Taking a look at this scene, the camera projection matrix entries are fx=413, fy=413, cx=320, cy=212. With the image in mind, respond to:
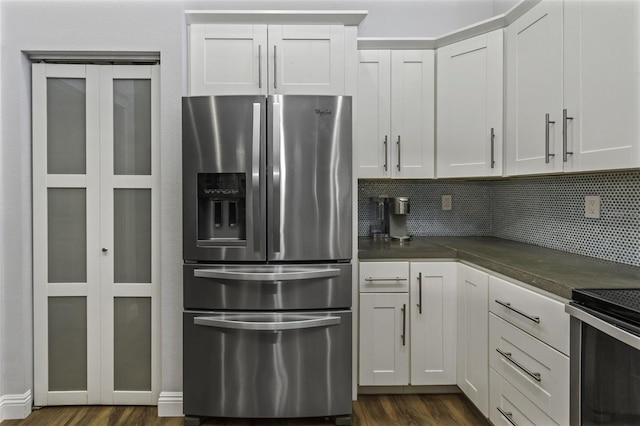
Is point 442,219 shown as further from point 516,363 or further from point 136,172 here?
point 136,172

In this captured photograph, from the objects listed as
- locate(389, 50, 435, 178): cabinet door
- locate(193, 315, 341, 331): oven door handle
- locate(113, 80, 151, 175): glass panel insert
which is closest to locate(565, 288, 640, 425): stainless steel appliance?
A: locate(193, 315, 341, 331): oven door handle

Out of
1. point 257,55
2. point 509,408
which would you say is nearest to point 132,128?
point 257,55

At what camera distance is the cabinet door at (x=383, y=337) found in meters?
2.46

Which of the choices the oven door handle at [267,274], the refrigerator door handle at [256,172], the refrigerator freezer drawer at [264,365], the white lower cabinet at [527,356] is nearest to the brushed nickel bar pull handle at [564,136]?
the white lower cabinet at [527,356]

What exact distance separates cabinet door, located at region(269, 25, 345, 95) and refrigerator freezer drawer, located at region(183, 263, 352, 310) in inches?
40.0

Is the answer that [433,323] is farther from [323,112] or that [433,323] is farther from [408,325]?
[323,112]

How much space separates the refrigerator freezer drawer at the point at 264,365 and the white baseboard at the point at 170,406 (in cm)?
19

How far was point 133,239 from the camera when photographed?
2414 millimetres

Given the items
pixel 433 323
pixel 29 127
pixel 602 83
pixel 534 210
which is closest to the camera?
pixel 602 83

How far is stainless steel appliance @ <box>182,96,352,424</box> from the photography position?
2115 mm

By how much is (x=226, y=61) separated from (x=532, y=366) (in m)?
2.15

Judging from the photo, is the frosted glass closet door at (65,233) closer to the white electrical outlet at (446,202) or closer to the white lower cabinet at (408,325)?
the white lower cabinet at (408,325)

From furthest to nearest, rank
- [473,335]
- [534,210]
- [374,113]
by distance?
1. [374,113]
2. [534,210]
3. [473,335]

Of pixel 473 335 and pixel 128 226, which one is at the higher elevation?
pixel 128 226
